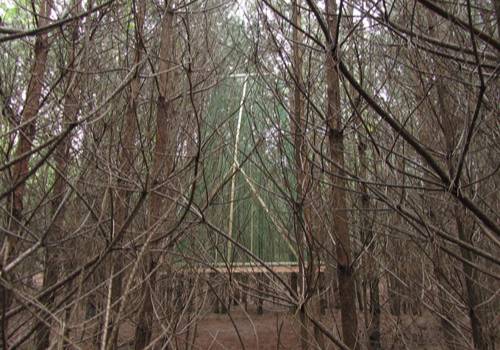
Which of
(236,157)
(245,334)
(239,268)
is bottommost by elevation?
(245,334)

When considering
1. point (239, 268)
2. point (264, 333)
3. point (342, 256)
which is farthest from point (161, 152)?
point (264, 333)

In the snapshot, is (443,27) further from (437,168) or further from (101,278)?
(101,278)

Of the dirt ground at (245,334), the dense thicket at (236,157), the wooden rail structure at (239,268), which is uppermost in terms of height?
the dense thicket at (236,157)

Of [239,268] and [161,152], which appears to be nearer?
[161,152]

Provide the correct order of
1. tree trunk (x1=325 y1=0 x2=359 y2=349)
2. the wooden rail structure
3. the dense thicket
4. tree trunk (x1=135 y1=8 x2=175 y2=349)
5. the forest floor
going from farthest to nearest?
the forest floor → tree trunk (x1=325 y1=0 x2=359 y2=349) → tree trunk (x1=135 y1=8 x2=175 y2=349) → the wooden rail structure → the dense thicket

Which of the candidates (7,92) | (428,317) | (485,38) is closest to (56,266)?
(7,92)

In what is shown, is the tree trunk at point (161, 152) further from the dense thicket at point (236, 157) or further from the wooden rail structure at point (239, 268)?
the wooden rail structure at point (239, 268)

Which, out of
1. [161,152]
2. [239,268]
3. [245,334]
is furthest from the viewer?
[245,334]

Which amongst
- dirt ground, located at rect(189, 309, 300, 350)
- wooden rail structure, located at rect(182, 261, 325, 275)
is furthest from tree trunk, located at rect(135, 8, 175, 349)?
dirt ground, located at rect(189, 309, 300, 350)

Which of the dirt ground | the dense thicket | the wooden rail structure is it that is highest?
the dense thicket

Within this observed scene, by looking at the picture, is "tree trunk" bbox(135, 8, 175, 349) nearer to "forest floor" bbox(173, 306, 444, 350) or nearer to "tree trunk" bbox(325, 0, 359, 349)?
"tree trunk" bbox(325, 0, 359, 349)

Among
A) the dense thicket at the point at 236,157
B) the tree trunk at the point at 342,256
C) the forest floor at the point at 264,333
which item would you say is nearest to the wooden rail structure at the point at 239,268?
the dense thicket at the point at 236,157

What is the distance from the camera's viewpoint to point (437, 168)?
1393 mm

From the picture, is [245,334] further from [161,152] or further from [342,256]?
[161,152]
